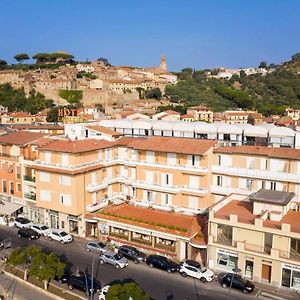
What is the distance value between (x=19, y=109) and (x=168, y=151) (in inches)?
4678

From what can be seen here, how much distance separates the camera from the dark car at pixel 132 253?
3359 centimetres

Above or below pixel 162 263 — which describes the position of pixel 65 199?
above

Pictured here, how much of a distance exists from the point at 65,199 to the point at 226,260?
17020 millimetres

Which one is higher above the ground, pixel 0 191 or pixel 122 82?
pixel 122 82

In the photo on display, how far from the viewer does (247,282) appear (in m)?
28.7

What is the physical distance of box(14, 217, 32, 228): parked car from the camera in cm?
4241

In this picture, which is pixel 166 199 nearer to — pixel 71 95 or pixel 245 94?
pixel 71 95

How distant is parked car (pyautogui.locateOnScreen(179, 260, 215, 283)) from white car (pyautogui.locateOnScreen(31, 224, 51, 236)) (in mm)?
15749

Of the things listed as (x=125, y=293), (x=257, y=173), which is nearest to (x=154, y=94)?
(x=257, y=173)

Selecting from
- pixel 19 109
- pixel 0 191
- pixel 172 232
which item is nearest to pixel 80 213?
pixel 172 232

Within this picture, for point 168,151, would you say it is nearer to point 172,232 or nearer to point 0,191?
point 172,232

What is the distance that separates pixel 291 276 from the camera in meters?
28.2

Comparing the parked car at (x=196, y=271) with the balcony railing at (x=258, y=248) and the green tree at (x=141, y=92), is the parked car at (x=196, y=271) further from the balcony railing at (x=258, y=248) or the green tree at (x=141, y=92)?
the green tree at (x=141, y=92)

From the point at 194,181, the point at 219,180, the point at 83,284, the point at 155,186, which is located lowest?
the point at 83,284
